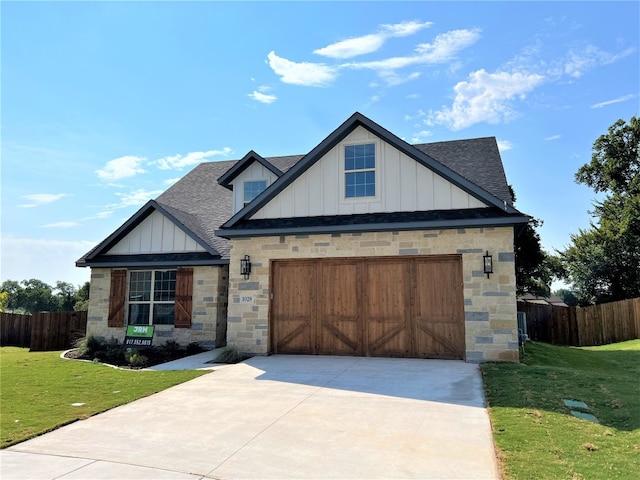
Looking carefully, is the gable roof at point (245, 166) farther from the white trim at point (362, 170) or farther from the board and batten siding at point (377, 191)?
the white trim at point (362, 170)

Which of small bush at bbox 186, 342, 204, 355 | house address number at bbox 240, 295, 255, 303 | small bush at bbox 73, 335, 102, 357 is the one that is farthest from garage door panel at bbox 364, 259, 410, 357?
small bush at bbox 73, 335, 102, 357

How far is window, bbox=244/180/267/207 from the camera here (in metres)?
15.7

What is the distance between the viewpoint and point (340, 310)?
11531mm

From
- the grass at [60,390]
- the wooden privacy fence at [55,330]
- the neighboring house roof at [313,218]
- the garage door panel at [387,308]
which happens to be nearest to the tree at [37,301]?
the wooden privacy fence at [55,330]

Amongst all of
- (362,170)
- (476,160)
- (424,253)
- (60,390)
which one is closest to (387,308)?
(424,253)

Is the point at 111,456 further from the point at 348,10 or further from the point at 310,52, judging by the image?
the point at 348,10

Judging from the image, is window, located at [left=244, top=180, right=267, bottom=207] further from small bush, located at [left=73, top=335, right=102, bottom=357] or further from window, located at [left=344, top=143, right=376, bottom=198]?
small bush, located at [left=73, top=335, right=102, bottom=357]

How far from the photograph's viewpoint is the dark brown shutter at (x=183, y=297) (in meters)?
14.0

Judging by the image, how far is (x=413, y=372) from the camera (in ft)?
30.3

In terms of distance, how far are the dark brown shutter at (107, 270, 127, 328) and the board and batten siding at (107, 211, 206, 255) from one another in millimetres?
803

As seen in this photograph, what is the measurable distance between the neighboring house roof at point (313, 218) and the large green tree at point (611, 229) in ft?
65.0

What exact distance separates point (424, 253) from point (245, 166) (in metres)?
7.73

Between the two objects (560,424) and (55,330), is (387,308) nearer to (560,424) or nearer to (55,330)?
(560,424)

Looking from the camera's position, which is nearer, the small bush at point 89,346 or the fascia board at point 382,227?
the fascia board at point 382,227
